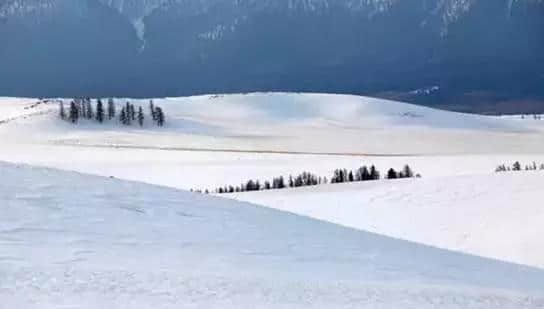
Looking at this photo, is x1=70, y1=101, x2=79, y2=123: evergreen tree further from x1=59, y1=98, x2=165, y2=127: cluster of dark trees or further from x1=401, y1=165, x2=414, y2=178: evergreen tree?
x1=401, y1=165, x2=414, y2=178: evergreen tree

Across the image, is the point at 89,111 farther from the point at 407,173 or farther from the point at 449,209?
the point at 449,209

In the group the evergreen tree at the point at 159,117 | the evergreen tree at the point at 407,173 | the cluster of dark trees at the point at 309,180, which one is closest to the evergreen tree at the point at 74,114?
the evergreen tree at the point at 159,117

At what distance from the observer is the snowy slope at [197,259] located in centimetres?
1222

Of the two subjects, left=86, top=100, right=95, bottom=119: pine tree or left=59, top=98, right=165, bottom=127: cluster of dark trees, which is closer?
left=59, top=98, right=165, bottom=127: cluster of dark trees

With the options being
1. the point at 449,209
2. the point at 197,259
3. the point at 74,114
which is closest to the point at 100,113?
the point at 74,114

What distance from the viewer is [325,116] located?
146125 millimetres

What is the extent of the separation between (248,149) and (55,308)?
Result: 80443 millimetres

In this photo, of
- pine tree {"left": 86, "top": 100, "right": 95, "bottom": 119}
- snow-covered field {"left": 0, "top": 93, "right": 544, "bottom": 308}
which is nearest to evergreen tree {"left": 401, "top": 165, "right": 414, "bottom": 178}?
snow-covered field {"left": 0, "top": 93, "right": 544, "bottom": 308}

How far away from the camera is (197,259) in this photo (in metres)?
15.3

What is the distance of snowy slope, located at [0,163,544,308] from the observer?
40.1 ft

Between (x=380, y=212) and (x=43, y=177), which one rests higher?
(x=43, y=177)

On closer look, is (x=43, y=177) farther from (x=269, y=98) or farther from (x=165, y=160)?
(x=269, y=98)

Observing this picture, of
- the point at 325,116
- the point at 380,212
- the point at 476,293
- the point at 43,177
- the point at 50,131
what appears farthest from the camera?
the point at 325,116

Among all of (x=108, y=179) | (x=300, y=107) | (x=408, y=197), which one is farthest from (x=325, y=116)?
(x=108, y=179)
